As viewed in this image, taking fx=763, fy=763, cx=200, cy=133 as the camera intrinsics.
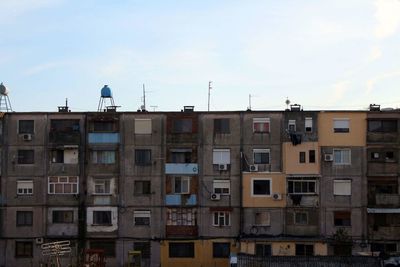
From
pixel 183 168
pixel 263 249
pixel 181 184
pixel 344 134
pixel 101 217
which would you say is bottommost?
pixel 263 249

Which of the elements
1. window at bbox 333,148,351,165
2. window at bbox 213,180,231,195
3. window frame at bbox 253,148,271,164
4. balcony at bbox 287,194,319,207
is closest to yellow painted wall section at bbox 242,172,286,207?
balcony at bbox 287,194,319,207

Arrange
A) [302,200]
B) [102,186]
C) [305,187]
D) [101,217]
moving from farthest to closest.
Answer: [102,186] → [101,217] → [305,187] → [302,200]

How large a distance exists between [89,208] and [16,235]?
240 inches

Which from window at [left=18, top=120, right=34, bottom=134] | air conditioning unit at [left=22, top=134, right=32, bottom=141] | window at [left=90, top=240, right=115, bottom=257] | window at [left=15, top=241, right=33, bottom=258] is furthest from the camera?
window at [left=18, top=120, right=34, bottom=134]

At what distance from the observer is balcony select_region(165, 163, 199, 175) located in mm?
59938

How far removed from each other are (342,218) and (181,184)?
12.8 m

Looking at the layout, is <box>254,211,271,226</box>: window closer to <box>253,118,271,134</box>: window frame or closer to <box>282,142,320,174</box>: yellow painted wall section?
<box>282,142,320,174</box>: yellow painted wall section

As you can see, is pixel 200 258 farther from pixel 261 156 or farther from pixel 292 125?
pixel 292 125

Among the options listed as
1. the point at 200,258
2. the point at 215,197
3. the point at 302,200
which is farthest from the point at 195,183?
the point at 302,200

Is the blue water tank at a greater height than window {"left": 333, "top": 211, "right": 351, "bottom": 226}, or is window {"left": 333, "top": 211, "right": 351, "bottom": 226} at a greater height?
the blue water tank

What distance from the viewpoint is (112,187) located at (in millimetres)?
60125

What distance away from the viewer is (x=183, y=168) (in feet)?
197

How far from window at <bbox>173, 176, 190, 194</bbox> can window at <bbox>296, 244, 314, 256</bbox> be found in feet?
31.4

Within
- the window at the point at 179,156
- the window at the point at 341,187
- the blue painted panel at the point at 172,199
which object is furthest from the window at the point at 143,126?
the window at the point at 341,187
